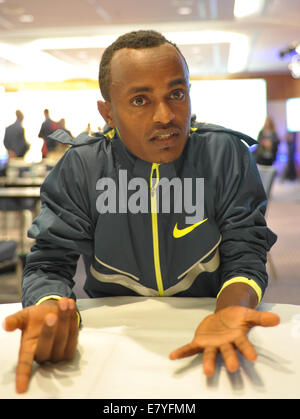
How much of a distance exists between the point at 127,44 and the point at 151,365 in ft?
1.89

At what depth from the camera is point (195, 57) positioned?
38.0 ft

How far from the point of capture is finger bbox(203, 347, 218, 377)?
645 mm

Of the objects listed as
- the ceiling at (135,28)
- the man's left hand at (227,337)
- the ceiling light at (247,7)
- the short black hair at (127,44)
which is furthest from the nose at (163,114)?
the ceiling light at (247,7)

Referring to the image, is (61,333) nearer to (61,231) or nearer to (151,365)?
(151,365)

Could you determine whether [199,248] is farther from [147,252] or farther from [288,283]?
[288,283]

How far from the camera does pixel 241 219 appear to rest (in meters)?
1.00

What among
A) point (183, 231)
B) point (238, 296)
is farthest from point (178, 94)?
point (238, 296)

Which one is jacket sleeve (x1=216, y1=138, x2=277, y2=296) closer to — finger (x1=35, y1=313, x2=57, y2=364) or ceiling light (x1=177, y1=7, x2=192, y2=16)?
finger (x1=35, y1=313, x2=57, y2=364)

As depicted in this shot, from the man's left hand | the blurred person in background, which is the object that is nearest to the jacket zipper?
the man's left hand

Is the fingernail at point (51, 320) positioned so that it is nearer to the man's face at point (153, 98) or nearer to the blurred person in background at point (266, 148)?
the man's face at point (153, 98)

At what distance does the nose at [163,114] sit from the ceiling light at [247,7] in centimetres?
723

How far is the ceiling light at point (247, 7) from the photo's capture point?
295 inches

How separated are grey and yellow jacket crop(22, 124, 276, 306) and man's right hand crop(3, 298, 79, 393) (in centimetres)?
22
